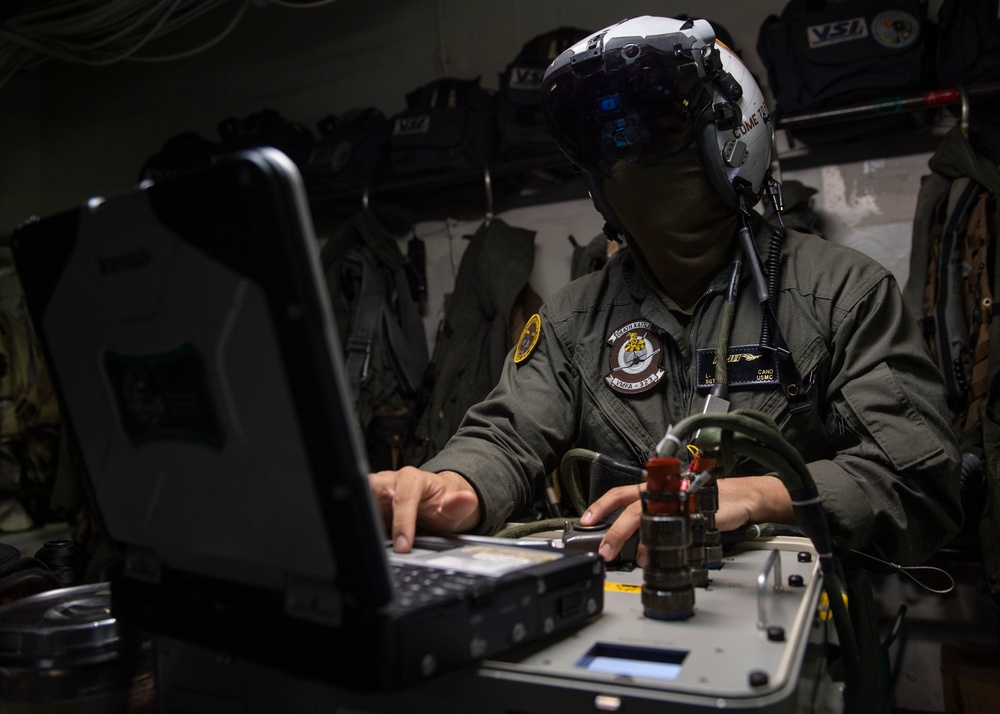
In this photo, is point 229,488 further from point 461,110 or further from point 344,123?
point 344,123

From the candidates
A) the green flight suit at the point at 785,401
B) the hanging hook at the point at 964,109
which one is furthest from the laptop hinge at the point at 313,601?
the hanging hook at the point at 964,109

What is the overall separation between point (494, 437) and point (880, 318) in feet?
2.40

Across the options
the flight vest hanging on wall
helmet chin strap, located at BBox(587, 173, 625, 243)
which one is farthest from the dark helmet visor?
the flight vest hanging on wall

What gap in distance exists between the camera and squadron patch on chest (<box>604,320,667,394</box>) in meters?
1.60

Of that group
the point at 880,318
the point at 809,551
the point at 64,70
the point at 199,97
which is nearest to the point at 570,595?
the point at 809,551

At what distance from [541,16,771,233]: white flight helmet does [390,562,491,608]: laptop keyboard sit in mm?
1040

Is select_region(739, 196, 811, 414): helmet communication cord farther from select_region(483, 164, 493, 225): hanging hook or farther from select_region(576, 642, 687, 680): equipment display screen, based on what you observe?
select_region(483, 164, 493, 225): hanging hook

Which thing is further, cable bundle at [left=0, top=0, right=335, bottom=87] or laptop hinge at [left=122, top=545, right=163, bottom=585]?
cable bundle at [left=0, top=0, right=335, bottom=87]

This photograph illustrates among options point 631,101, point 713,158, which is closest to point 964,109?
point 713,158

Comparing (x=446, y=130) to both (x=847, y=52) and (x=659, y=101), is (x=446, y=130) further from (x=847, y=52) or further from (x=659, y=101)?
(x=659, y=101)

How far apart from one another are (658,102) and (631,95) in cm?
5

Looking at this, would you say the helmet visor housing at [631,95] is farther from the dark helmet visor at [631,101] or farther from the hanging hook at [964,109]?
the hanging hook at [964,109]

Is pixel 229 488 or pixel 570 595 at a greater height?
pixel 229 488

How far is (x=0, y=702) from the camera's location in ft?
3.00
